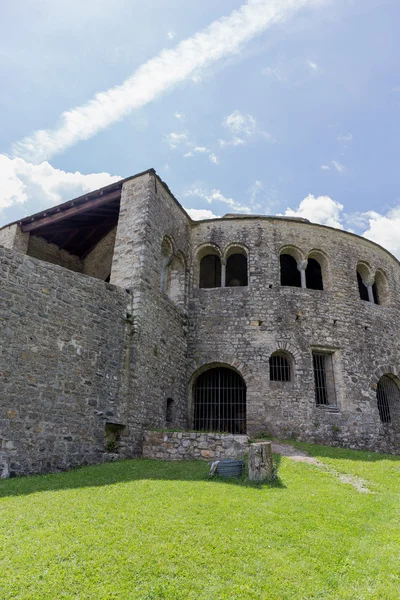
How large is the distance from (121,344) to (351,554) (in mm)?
7523

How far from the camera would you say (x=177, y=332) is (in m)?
14.6

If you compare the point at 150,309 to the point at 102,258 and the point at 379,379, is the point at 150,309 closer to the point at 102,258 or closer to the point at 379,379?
the point at 102,258

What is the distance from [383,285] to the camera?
724 inches

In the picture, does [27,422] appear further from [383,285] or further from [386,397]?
[383,285]

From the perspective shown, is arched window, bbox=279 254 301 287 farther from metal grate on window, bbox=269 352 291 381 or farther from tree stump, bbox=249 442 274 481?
tree stump, bbox=249 442 274 481

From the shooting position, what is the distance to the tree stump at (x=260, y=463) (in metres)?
8.34

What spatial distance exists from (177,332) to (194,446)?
4610 millimetres

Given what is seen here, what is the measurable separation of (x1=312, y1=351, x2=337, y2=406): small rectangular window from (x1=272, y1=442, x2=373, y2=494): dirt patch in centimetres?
316

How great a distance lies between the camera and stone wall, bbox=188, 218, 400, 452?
14.3m

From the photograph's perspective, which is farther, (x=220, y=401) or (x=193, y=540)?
(x=220, y=401)

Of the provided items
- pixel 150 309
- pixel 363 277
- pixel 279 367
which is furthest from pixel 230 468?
pixel 363 277

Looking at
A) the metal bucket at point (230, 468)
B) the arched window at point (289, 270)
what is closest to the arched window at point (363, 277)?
the arched window at point (289, 270)

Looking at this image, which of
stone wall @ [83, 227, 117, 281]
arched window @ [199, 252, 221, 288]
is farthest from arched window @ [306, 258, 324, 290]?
stone wall @ [83, 227, 117, 281]

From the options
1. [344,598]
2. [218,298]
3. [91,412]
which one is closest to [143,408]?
[91,412]
